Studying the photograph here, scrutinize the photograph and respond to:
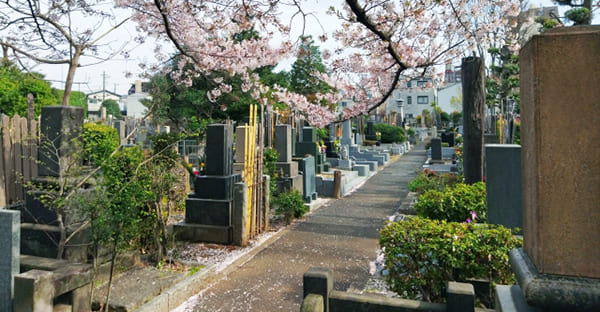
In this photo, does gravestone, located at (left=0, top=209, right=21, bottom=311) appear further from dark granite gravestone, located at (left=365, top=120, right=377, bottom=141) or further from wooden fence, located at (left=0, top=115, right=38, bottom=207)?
dark granite gravestone, located at (left=365, top=120, right=377, bottom=141)

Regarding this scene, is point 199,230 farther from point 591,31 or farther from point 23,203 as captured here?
point 591,31

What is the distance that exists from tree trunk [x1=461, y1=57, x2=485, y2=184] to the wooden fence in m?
7.03

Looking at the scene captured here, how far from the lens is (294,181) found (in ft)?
36.0

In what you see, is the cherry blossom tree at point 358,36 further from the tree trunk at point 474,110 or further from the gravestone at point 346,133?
the gravestone at point 346,133

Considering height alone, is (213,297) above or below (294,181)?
below

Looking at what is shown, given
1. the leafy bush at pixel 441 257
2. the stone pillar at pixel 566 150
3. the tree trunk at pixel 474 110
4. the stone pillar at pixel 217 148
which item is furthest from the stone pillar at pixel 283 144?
the stone pillar at pixel 566 150

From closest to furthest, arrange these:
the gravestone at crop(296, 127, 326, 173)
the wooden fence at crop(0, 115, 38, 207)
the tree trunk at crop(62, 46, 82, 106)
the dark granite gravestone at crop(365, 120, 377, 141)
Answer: the wooden fence at crop(0, 115, 38, 207)
the tree trunk at crop(62, 46, 82, 106)
the gravestone at crop(296, 127, 326, 173)
the dark granite gravestone at crop(365, 120, 377, 141)

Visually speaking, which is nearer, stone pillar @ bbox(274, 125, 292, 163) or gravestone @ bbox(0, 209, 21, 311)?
gravestone @ bbox(0, 209, 21, 311)

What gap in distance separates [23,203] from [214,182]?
10.1 ft

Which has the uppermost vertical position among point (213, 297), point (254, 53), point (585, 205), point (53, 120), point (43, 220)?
point (254, 53)

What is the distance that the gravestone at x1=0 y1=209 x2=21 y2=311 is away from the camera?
3.71 meters

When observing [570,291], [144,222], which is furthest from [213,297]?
[570,291]

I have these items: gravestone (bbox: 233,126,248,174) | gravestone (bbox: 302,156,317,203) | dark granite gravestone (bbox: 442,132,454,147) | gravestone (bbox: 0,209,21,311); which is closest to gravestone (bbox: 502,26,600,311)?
gravestone (bbox: 0,209,21,311)

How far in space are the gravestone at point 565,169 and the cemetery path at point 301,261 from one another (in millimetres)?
3417
